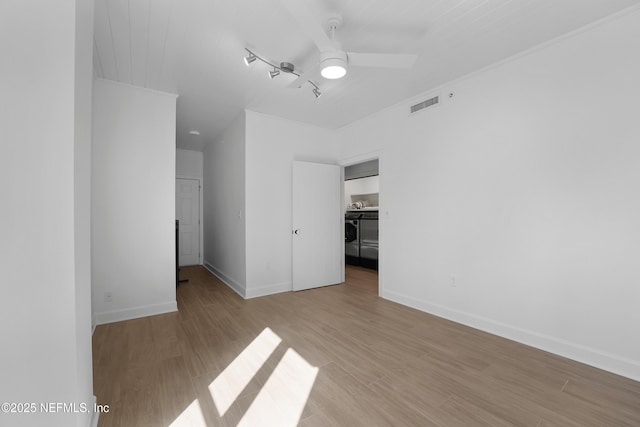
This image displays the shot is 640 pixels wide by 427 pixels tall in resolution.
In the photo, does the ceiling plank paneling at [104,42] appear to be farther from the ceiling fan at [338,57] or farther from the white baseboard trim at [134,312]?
the white baseboard trim at [134,312]

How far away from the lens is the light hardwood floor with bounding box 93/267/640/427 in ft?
5.28

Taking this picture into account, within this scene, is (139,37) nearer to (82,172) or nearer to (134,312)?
(82,172)

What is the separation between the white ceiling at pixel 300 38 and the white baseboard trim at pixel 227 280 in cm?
277

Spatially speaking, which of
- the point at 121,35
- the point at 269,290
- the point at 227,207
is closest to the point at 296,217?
the point at 269,290

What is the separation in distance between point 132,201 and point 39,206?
2.37 metres

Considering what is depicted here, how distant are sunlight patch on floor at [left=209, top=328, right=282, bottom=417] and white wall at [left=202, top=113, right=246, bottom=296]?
1515 mm

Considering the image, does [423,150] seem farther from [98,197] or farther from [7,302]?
[98,197]

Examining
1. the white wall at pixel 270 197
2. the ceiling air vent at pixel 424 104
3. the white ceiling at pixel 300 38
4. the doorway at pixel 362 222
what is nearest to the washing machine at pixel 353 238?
the doorway at pixel 362 222

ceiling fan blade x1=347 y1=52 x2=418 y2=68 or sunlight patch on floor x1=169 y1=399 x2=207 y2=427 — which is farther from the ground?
ceiling fan blade x1=347 y1=52 x2=418 y2=68

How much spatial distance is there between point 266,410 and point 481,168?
294 centimetres

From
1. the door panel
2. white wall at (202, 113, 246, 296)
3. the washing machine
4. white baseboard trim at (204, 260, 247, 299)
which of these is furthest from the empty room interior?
the door panel

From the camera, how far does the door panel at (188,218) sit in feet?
20.5

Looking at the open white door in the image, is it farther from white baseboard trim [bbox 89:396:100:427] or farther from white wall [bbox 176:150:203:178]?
white wall [bbox 176:150:203:178]

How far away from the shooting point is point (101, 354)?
2283 mm
